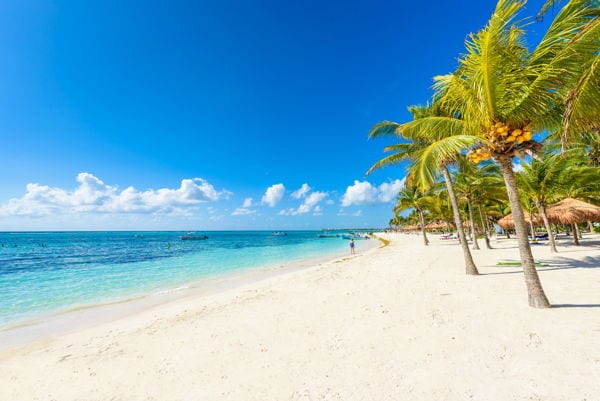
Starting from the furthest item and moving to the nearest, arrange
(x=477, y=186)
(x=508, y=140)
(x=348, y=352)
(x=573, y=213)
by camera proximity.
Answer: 1. (x=477, y=186)
2. (x=573, y=213)
3. (x=508, y=140)
4. (x=348, y=352)

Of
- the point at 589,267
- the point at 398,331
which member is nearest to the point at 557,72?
the point at 398,331

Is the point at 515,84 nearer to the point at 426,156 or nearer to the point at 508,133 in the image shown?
the point at 508,133

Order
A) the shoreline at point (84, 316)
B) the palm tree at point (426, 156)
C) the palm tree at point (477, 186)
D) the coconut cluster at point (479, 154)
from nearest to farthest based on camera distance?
the coconut cluster at point (479, 154) < the palm tree at point (426, 156) < the shoreline at point (84, 316) < the palm tree at point (477, 186)

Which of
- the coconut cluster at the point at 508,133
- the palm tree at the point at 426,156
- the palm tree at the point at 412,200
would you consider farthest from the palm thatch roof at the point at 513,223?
the coconut cluster at the point at 508,133

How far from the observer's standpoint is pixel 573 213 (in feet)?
51.3

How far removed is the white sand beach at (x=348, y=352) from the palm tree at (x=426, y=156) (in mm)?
2484

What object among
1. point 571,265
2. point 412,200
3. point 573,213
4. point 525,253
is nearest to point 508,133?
point 525,253

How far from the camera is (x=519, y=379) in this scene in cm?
313

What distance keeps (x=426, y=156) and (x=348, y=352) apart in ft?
15.4

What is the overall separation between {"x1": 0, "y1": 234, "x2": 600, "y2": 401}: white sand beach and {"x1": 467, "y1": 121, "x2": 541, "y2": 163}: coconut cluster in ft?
11.0

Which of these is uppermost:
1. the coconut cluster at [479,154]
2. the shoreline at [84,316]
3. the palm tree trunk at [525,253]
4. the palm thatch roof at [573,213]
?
the coconut cluster at [479,154]

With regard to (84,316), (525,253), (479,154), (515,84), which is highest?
(515,84)

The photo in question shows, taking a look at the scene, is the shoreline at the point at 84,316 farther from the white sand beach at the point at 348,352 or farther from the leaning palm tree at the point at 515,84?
the leaning palm tree at the point at 515,84

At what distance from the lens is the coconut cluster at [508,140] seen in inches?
201
